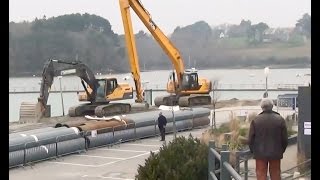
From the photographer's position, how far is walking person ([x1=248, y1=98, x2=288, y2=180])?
588cm

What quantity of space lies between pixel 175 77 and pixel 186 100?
3074 millimetres

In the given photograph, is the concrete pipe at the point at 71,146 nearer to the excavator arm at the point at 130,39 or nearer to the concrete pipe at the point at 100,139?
the concrete pipe at the point at 100,139

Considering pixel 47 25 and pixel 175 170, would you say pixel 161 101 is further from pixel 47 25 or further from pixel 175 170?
pixel 47 25

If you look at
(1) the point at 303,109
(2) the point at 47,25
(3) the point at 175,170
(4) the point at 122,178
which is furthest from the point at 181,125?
(2) the point at 47,25

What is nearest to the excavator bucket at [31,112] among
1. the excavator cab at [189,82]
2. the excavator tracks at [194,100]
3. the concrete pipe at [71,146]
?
the excavator tracks at [194,100]

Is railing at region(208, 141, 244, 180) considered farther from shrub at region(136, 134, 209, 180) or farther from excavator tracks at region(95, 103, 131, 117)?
excavator tracks at region(95, 103, 131, 117)

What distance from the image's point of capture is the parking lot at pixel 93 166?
1432 centimetres

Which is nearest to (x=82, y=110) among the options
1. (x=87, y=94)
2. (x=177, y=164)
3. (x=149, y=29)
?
(x=87, y=94)

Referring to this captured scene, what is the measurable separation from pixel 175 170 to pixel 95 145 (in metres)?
12.1

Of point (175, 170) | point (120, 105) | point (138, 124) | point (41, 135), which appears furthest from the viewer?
point (120, 105)

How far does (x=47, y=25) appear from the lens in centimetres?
8462

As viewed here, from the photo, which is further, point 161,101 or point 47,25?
point 47,25

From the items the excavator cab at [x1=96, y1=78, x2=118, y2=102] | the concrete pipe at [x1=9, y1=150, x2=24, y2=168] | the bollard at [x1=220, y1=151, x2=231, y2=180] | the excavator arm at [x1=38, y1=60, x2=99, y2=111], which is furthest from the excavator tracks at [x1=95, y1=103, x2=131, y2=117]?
the bollard at [x1=220, y1=151, x2=231, y2=180]
